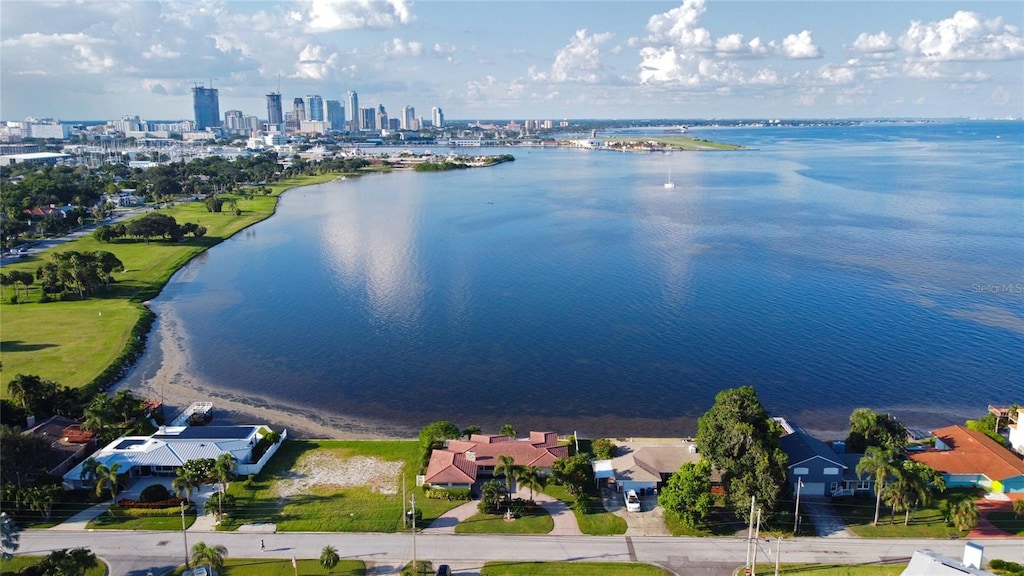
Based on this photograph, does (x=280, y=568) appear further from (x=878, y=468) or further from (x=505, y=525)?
(x=878, y=468)

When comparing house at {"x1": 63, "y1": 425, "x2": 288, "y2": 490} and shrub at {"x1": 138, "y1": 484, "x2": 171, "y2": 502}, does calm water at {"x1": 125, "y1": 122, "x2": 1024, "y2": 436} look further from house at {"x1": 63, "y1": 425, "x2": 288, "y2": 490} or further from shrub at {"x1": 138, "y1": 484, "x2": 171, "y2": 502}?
shrub at {"x1": 138, "y1": 484, "x2": 171, "y2": 502}

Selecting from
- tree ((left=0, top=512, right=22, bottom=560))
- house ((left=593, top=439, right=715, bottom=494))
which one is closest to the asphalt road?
tree ((left=0, top=512, right=22, bottom=560))

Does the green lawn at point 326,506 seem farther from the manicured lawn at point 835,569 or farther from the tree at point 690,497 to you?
the manicured lawn at point 835,569

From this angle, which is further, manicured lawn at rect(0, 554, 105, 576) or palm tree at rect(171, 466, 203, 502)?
palm tree at rect(171, 466, 203, 502)

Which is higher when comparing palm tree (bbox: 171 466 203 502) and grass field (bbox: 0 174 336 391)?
grass field (bbox: 0 174 336 391)

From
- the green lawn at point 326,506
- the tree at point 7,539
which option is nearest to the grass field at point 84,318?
the tree at point 7,539

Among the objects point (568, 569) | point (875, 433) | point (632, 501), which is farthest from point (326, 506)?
point (875, 433)

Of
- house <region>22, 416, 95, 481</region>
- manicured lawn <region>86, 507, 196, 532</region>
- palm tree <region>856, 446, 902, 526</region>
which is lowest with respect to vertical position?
manicured lawn <region>86, 507, 196, 532</region>
